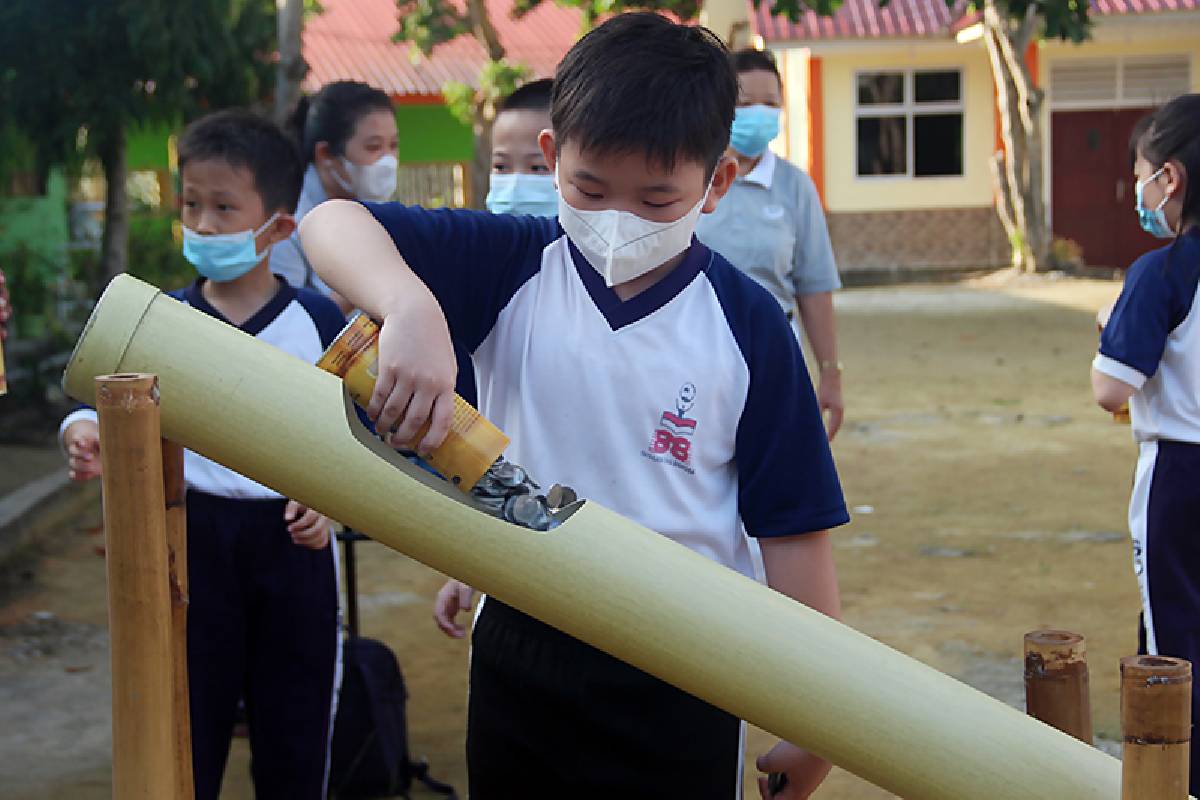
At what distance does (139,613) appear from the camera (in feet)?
4.37

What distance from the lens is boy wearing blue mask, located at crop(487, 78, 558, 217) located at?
11.5ft

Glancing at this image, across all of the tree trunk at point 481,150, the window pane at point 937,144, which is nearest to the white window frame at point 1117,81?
the window pane at point 937,144

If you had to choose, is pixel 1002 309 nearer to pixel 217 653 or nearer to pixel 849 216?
pixel 849 216

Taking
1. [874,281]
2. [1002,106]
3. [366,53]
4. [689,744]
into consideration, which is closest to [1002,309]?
[1002,106]

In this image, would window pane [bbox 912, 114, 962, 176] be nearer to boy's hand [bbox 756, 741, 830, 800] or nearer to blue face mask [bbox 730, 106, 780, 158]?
blue face mask [bbox 730, 106, 780, 158]

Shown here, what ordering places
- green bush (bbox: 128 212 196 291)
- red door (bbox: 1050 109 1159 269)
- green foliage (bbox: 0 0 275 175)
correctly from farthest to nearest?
1. red door (bbox: 1050 109 1159 269)
2. green bush (bbox: 128 212 196 291)
3. green foliage (bbox: 0 0 275 175)

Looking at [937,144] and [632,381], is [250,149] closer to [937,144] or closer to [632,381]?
[632,381]

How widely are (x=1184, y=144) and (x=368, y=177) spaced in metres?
2.12

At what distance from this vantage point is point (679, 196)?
1.74 meters

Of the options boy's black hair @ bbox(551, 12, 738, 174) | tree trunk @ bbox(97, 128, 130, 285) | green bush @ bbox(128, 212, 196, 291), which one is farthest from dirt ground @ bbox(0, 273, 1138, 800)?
green bush @ bbox(128, 212, 196, 291)

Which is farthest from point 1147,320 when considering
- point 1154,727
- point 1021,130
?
point 1021,130

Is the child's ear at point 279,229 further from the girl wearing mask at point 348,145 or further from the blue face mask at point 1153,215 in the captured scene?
the blue face mask at point 1153,215

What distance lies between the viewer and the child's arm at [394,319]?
1.35m

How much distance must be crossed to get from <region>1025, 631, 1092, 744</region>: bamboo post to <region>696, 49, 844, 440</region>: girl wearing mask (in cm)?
306
